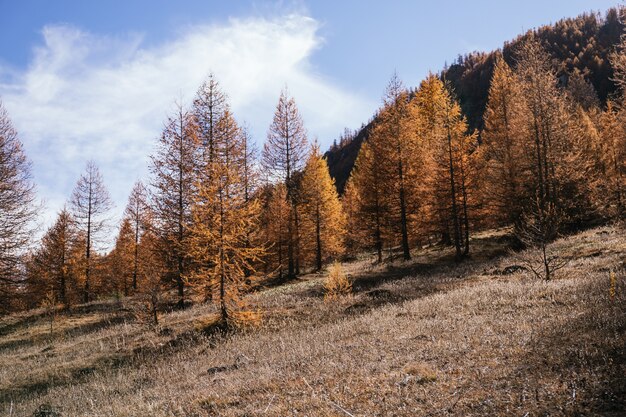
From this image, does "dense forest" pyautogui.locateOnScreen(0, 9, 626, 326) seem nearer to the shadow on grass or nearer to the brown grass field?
the brown grass field

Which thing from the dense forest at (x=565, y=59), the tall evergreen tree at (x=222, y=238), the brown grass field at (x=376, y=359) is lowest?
the brown grass field at (x=376, y=359)

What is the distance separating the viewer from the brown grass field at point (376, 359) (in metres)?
4.80

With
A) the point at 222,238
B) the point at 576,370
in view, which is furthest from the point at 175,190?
the point at 576,370

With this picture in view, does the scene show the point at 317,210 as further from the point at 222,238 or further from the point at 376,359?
the point at 376,359

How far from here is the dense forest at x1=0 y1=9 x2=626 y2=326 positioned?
1528 cm

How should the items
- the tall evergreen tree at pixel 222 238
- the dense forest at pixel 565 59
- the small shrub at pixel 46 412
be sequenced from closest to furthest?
the small shrub at pixel 46 412 < the tall evergreen tree at pixel 222 238 < the dense forest at pixel 565 59

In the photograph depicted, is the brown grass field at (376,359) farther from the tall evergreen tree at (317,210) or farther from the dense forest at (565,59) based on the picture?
the dense forest at (565,59)

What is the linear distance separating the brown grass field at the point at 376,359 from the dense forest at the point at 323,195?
223cm

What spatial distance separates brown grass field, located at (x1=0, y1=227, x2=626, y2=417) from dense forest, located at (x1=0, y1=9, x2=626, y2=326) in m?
2.23

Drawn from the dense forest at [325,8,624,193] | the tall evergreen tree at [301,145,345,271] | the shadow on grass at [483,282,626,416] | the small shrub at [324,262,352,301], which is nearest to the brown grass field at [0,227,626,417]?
the shadow on grass at [483,282,626,416]

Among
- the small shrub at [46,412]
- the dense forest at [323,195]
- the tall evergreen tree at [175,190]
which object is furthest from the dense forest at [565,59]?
the small shrub at [46,412]

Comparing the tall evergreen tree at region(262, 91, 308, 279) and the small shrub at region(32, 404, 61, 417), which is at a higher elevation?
the tall evergreen tree at region(262, 91, 308, 279)

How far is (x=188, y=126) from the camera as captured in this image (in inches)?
857

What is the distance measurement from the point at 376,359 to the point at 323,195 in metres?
23.8
